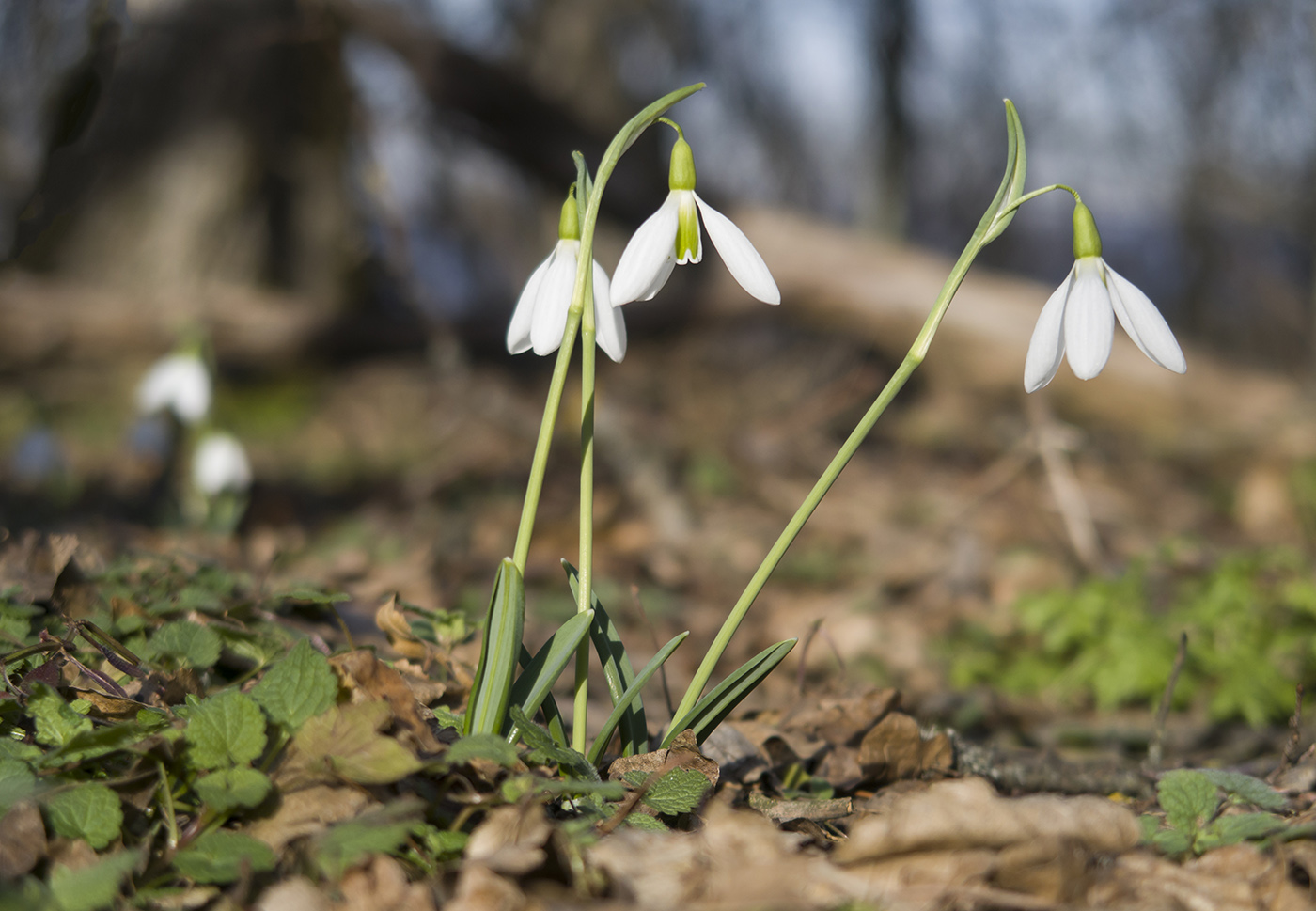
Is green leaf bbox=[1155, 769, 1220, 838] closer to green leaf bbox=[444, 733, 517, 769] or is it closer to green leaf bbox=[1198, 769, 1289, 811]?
green leaf bbox=[1198, 769, 1289, 811]

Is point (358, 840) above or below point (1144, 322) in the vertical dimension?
below

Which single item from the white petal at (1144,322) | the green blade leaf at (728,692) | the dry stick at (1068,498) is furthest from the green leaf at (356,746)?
the dry stick at (1068,498)

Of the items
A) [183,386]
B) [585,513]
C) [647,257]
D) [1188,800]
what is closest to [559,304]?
[647,257]

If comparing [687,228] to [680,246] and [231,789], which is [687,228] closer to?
[680,246]

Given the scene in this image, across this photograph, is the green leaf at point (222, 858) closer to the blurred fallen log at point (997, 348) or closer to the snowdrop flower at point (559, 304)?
the snowdrop flower at point (559, 304)

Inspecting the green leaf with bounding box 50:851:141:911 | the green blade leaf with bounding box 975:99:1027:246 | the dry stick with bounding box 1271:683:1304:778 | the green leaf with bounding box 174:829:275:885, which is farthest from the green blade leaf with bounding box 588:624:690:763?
the dry stick with bounding box 1271:683:1304:778
